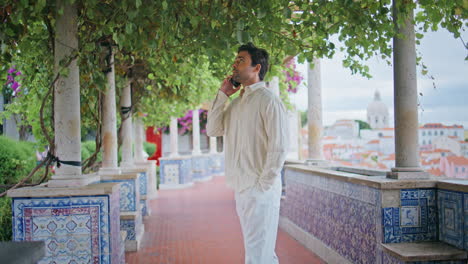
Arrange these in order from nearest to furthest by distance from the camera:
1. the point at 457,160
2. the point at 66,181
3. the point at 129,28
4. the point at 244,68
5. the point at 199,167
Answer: the point at 129,28, the point at 244,68, the point at 66,181, the point at 457,160, the point at 199,167

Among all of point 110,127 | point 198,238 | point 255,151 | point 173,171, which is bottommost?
point 198,238

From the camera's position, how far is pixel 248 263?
2771 mm

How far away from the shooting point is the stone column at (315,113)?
676 centimetres

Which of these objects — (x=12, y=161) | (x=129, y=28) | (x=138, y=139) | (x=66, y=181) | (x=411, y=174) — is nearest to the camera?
(x=129, y=28)

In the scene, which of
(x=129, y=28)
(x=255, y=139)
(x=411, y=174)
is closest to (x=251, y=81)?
(x=255, y=139)

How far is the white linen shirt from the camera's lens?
8.95ft

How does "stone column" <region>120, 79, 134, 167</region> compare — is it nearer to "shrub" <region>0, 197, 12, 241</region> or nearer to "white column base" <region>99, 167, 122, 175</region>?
"white column base" <region>99, 167, 122, 175</region>

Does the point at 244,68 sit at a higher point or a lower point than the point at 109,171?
higher

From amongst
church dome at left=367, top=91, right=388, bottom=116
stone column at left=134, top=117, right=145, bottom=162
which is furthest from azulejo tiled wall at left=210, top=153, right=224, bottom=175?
stone column at left=134, top=117, right=145, bottom=162

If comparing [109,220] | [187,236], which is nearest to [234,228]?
[187,236]

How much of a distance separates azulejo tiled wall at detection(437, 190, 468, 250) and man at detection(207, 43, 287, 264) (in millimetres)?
1411

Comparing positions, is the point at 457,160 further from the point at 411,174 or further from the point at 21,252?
the point at 21,252

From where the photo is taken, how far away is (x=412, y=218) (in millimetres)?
3457

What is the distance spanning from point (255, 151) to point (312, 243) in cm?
293
